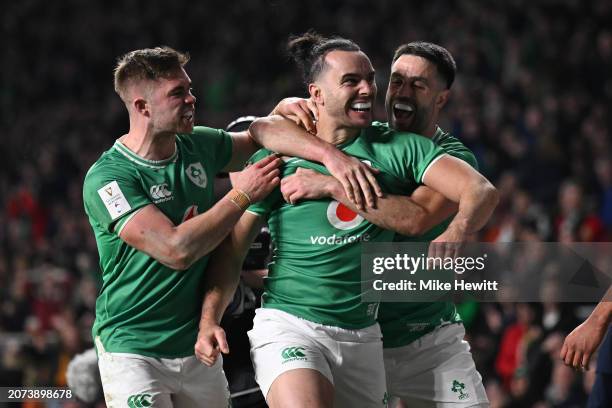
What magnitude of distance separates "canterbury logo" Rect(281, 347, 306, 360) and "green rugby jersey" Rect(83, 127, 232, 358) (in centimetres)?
56

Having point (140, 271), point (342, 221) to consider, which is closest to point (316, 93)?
point (342, 221)

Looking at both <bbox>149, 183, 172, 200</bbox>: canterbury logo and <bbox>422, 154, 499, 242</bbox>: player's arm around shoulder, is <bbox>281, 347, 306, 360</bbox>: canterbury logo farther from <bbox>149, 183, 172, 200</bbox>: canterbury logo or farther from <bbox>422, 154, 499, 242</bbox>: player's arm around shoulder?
<bbox>149, 183, 172, 200</bbox>: canterbury logo

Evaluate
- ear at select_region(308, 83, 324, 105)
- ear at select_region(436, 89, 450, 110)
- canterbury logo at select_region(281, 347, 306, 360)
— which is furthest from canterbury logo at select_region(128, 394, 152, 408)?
ear at select_region(436, 89, 450, 110)

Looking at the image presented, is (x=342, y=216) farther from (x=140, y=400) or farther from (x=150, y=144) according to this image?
(x=140, y=400)

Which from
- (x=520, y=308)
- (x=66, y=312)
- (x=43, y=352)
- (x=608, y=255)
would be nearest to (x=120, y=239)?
(x=608, y=255)

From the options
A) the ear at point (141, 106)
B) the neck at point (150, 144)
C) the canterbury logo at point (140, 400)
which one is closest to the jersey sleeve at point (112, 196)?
the neck at point (150, 144)

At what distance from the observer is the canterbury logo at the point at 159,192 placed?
476 centimetres

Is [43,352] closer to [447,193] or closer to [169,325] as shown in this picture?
[169,325]

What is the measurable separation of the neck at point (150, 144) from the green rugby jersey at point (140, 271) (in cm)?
3

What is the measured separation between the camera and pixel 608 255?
5.72 m

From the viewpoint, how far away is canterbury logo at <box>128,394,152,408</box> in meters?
4.58

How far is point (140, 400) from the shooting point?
15.0 feet

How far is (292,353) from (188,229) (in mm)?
709

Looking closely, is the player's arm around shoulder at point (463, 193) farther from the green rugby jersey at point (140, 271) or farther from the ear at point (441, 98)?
the green rugby jersey at point (140, 271)
